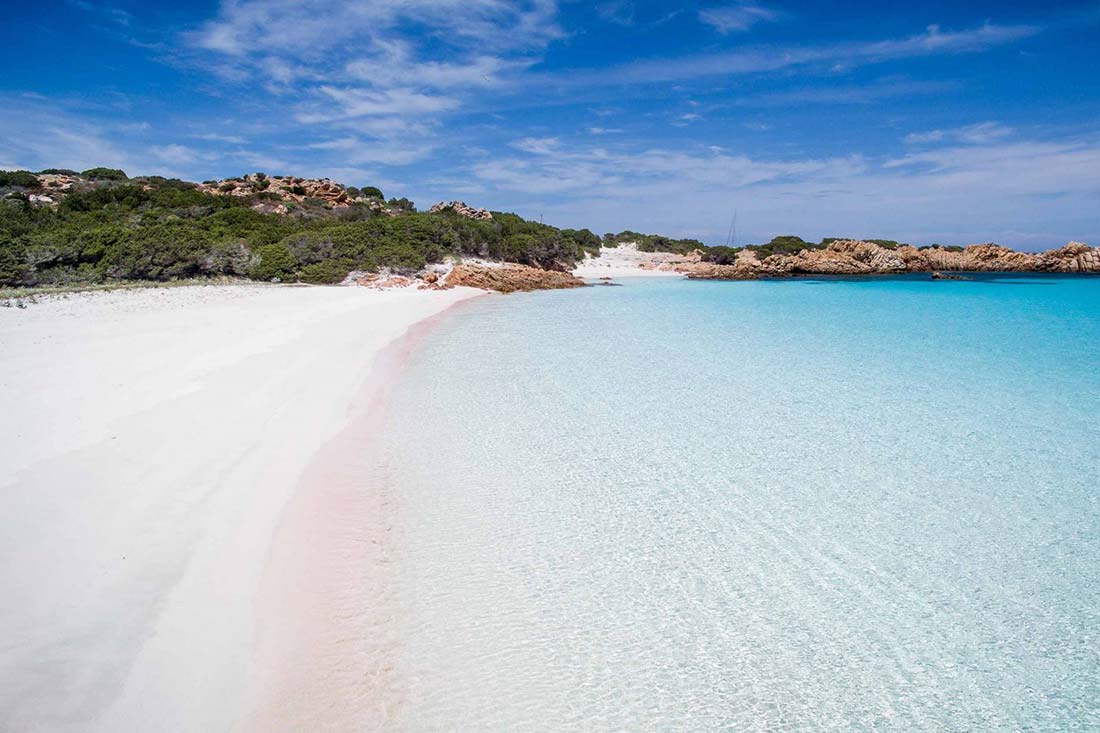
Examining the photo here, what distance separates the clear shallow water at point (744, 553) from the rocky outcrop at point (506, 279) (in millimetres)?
18140

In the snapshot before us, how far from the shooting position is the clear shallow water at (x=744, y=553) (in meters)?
2.45

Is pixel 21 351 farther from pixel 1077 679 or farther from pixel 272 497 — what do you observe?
pixel 1077 679

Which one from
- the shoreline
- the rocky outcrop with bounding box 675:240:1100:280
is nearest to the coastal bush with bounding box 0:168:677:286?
the shoreline

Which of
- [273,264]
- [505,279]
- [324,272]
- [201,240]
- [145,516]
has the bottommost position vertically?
[145,516]

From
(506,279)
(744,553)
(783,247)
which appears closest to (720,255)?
(783,247)

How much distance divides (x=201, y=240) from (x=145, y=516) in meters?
19.7

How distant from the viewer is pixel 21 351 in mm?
7637

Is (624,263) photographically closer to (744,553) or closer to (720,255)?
(720,255)

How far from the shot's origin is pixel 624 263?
54.2 m

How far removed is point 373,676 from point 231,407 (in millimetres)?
4099

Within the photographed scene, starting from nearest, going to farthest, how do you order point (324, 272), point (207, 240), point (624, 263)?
point (207, 240), point (324, 272), point (624, 263)

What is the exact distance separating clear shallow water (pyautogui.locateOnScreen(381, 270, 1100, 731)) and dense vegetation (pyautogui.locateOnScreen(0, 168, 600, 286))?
1501 cm

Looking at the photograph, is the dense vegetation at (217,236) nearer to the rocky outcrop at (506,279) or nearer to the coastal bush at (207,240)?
the coastal bush at (207,240)

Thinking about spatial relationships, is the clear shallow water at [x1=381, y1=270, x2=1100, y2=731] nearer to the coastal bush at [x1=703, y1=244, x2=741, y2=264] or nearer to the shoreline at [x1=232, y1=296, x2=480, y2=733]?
the shoreline at [x1=232, y1=296, x2=480, y2=733]
